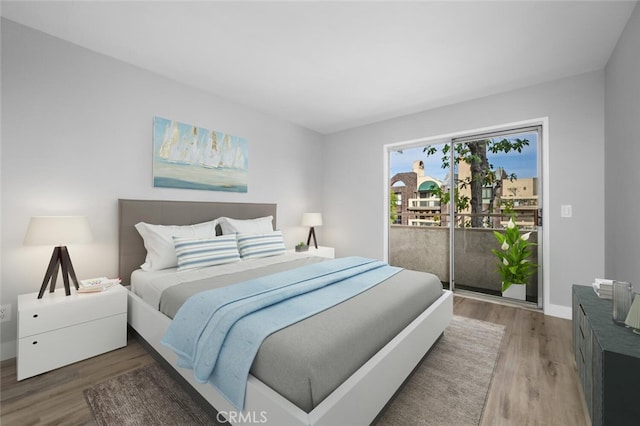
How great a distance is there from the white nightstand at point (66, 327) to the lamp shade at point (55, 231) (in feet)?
1.39

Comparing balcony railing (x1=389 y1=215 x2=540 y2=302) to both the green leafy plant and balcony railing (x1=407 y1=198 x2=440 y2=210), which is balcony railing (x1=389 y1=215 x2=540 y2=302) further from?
balcony railing (x1=407 y1=198 x2=440 y2=210)

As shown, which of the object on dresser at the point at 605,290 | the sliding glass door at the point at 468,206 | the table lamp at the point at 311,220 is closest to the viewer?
the object on dresser at the point at 605,290

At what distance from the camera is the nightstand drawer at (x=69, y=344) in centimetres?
184

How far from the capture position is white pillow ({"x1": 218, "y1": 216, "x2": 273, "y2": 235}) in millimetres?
3240

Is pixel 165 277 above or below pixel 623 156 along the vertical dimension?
below

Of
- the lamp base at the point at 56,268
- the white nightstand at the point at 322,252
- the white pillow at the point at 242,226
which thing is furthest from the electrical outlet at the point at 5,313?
the white nightstand at the point at 322,252

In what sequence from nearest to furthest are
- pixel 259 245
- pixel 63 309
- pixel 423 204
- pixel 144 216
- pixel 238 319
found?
pixel 238 319
pixel 63 309
pixel 144 216
pixel 259 245
pixel 423 204

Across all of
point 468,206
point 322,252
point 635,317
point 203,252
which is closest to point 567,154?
point 468,206

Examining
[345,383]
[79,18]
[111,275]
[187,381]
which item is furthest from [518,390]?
[79,18]

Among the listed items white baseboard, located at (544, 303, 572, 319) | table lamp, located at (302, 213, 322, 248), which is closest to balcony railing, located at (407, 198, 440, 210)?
table lamp, located at (302, 213, 322, 248)

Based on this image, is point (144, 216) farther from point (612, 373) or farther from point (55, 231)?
point (612, 373)

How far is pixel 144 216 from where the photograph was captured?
277 cm

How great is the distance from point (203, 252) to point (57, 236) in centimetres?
103

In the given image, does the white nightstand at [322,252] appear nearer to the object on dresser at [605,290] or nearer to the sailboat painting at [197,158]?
the sailboat painting at [197,158]
